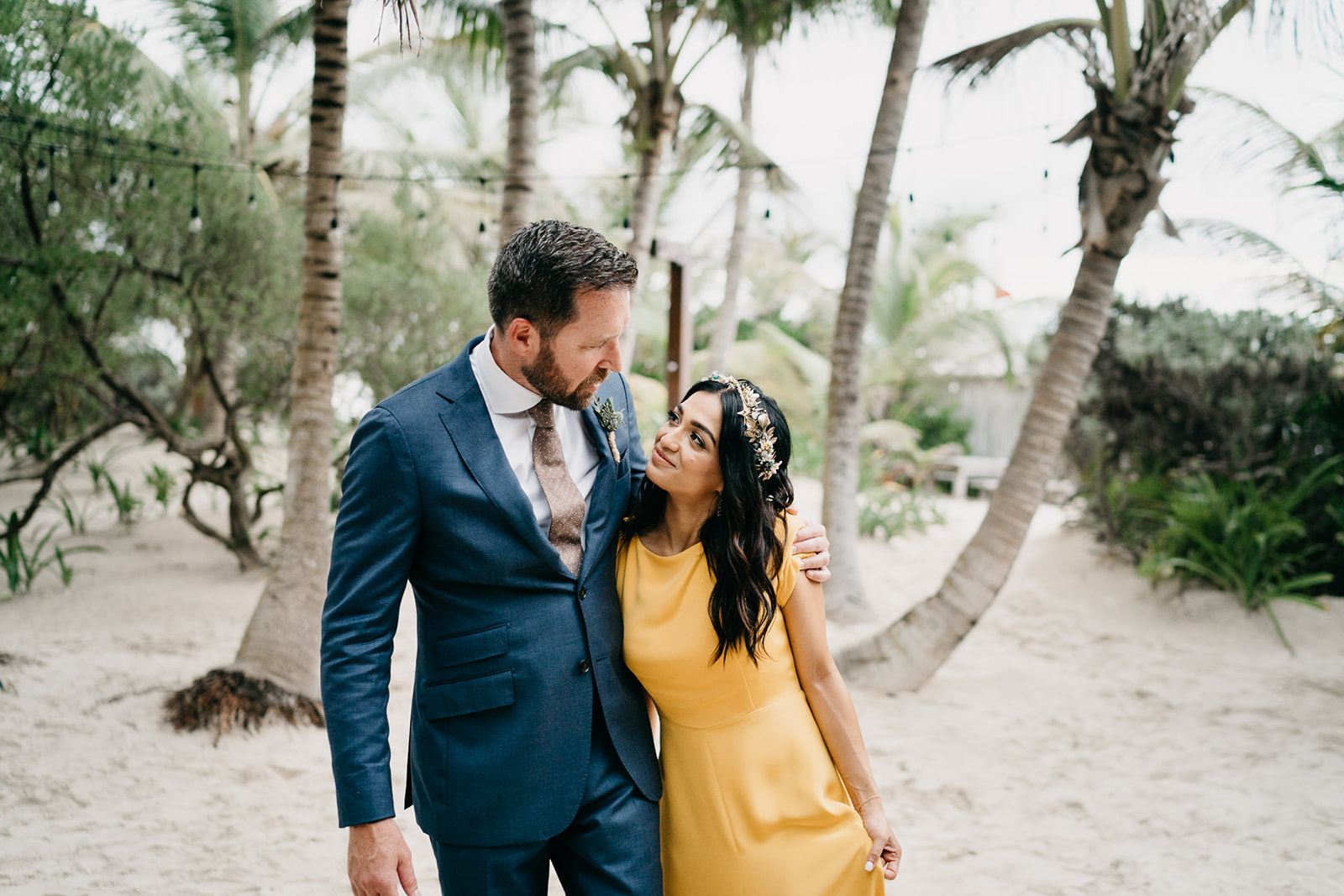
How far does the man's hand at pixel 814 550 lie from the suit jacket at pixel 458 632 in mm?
569

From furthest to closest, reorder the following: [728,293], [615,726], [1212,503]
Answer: [728,293] → [1212,503] → [615,726]

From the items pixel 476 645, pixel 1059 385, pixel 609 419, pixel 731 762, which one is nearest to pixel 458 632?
pixel 476 645

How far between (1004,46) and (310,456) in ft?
17.2

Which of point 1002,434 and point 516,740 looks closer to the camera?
point 516,740

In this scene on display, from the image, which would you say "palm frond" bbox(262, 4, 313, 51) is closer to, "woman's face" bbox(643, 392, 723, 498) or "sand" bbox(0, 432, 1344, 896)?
"sand" bbox(0, 432, 1344, 896)

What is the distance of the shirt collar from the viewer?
1965mm

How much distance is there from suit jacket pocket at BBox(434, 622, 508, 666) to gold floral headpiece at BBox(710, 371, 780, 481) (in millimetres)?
738

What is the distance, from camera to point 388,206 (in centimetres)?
1800

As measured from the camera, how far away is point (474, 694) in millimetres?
1852

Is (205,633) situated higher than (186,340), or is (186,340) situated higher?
(186,340)

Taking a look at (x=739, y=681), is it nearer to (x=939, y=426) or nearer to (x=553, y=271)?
(x=553, y=271)

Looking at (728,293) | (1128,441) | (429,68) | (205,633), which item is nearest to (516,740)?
(205,633)

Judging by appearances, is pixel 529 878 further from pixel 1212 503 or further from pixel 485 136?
pixel 485 136

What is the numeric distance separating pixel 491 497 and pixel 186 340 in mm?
10656
